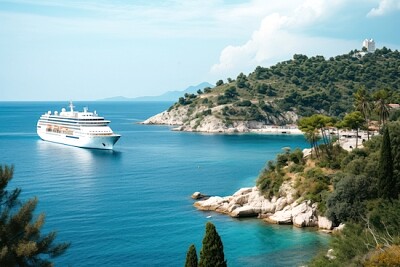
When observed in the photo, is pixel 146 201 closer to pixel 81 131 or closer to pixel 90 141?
pixel 90 141

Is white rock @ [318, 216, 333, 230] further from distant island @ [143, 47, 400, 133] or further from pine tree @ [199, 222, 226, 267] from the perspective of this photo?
distant island @ [143, 47, 400, 133]

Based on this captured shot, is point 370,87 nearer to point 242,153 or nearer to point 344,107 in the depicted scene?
point 344,107

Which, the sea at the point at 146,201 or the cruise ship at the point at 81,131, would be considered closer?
the sea at the point at 146,201

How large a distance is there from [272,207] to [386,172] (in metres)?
12.5

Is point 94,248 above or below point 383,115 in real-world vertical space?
below

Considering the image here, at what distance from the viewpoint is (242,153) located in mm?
90375

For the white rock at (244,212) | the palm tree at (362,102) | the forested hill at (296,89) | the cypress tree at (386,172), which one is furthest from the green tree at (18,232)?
the forested hill at (296,89)

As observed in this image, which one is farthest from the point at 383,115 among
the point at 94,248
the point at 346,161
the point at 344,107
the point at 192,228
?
the point at 344,107

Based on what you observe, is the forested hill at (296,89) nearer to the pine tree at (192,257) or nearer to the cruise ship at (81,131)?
the cruise ship at (81,131)

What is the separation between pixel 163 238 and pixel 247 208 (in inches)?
399

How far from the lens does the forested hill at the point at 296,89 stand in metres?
147

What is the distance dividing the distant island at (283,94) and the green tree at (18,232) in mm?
121698

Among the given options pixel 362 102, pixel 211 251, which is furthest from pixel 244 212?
pixel 362 102

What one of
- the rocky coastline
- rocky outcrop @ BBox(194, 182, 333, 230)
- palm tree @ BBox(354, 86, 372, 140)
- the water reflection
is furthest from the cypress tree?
the rocky coastline
